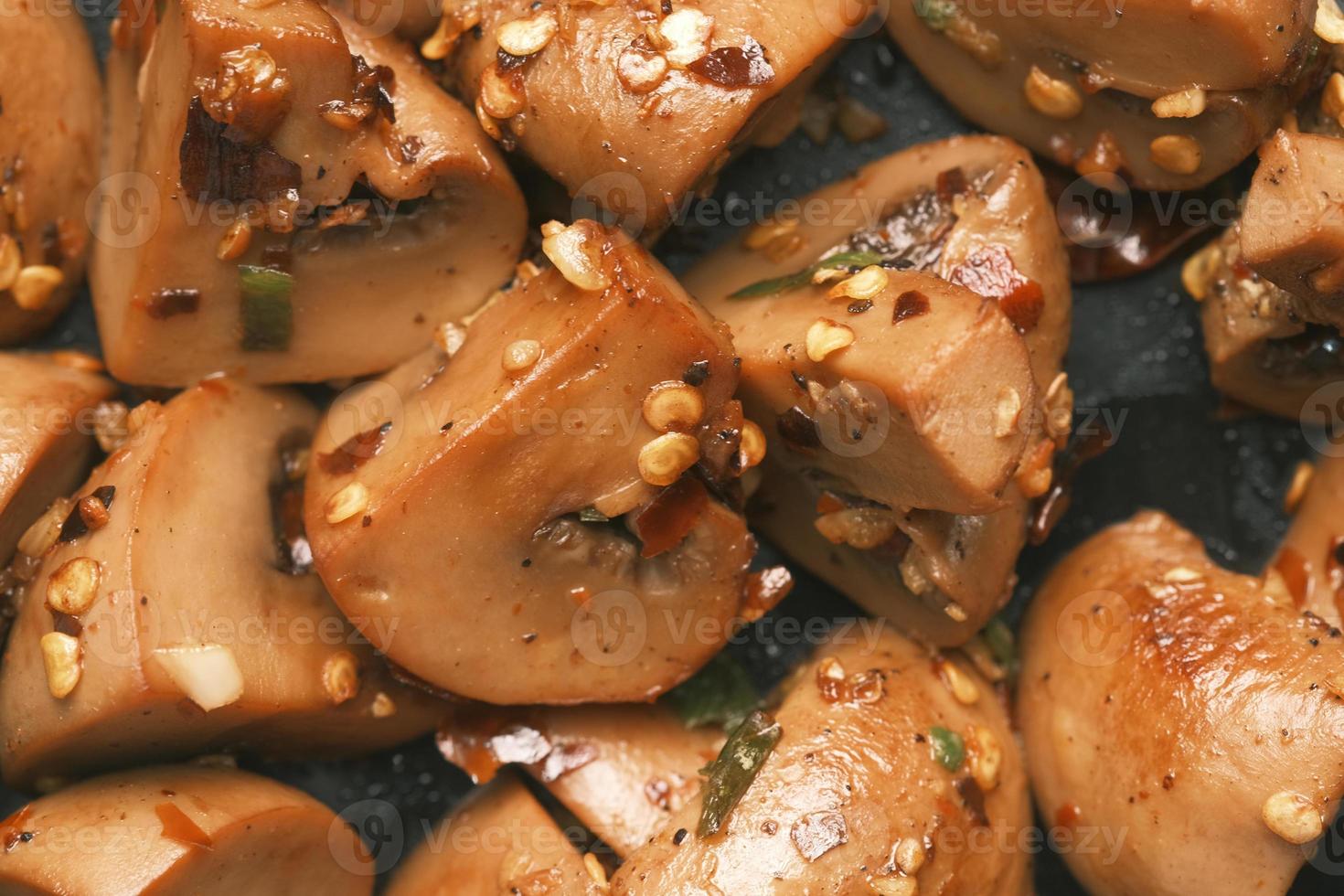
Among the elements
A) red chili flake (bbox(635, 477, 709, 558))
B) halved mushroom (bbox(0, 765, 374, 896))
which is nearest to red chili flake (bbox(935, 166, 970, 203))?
red chili flake (bbox(635, 477, 709, 558))

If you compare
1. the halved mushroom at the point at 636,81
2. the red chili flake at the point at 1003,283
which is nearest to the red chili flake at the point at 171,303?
the halved mushroom at the point at 636,81

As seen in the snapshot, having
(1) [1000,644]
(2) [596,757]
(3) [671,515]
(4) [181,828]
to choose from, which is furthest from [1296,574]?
(4) [181,828]

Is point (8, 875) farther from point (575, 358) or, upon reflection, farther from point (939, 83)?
point (939, 83)

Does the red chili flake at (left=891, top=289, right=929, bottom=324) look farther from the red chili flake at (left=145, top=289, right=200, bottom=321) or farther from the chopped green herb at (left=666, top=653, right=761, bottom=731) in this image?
the red chili flake at (left=145, top=289, right=200, bottom=321)

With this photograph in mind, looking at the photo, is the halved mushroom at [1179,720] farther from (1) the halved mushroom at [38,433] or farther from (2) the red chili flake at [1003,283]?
(1) the halved mushroom at [38,433]

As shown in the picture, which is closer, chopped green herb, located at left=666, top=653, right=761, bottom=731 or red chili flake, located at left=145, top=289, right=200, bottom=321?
red chili flake, located at left=145, top=289, right=200, bottom=321

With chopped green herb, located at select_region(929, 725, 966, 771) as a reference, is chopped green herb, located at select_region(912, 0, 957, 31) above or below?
above

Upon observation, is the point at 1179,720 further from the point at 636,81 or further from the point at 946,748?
the point at 636,81
